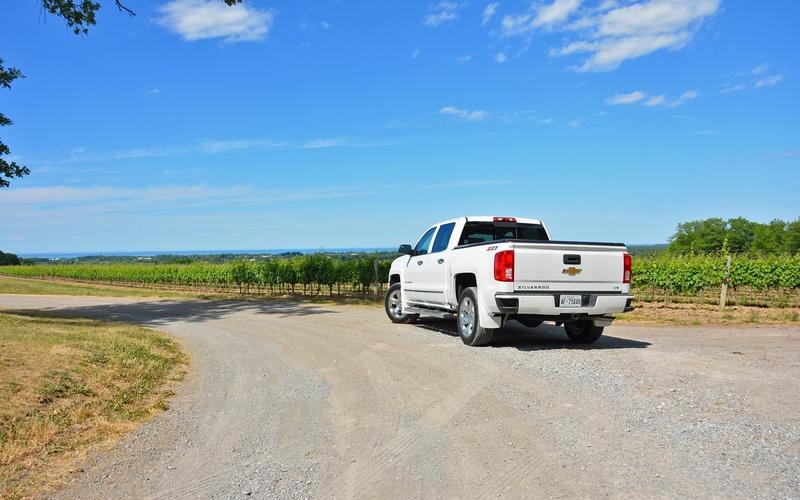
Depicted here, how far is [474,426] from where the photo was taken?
5.16 m

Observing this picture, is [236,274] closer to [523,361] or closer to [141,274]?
[141,274]

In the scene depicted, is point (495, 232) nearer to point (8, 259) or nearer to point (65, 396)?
point (65, 396)

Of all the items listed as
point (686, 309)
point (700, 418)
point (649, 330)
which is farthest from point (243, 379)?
point (686, 309)

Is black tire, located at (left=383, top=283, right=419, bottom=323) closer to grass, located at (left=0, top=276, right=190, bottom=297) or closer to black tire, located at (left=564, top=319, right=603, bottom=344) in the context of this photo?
black tire, located at (left=564, top=319, right=603, bottom=344)

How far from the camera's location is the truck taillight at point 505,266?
28.0ft

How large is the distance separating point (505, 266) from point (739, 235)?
272 feet

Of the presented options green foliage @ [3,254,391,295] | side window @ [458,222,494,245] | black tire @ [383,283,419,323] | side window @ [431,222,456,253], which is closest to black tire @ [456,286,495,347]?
side window @ [458,222,494,245]

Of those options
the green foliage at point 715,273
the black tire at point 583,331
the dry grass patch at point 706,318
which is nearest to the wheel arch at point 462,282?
the black tire at point 583,331

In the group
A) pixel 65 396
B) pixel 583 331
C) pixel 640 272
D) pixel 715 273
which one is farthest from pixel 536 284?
pixel 640 272

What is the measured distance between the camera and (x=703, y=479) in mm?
3803

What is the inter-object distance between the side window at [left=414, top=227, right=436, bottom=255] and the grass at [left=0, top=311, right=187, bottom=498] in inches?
195

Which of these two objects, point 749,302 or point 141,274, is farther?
point 141,274

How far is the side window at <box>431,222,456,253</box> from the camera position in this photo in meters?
11.0

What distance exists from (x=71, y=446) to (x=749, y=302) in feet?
76.3
